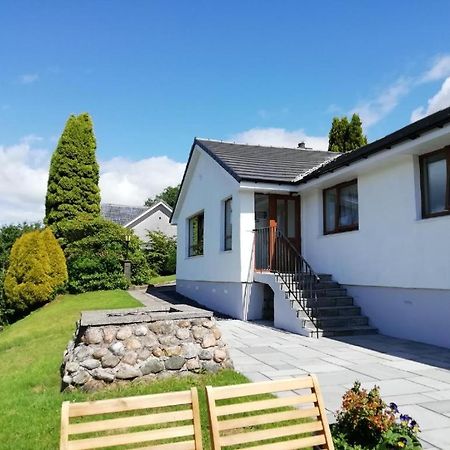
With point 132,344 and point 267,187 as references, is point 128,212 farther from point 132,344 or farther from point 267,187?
point 132,344

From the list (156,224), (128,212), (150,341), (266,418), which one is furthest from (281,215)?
(128,212)

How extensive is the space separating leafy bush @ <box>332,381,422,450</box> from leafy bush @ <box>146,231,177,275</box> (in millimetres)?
24532

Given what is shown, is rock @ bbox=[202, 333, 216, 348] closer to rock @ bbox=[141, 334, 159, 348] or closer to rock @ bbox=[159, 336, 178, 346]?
rock @ bbox=[159, 336, 178, 346]

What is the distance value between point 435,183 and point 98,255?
1535 centimetres

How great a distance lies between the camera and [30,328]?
41.7 ft

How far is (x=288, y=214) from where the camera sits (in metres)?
12.8

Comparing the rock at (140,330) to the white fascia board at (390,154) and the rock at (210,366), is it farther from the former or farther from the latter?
the white fascia board at (390,154)

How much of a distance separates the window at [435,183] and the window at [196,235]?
32.1 ft

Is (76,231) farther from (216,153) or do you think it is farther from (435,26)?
(435,26)

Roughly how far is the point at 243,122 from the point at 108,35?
6964mm

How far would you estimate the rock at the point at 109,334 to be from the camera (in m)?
5.32

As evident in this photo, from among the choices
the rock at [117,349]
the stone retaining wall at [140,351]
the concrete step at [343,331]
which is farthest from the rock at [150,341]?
the concrete step at [343,331]

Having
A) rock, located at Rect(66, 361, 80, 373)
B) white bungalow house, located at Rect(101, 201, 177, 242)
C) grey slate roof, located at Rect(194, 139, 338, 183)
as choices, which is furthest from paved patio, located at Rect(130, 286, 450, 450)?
white bungalow house, located at Rect(101, 201, 177, 242)

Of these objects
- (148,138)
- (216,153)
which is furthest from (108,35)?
(148,138)
